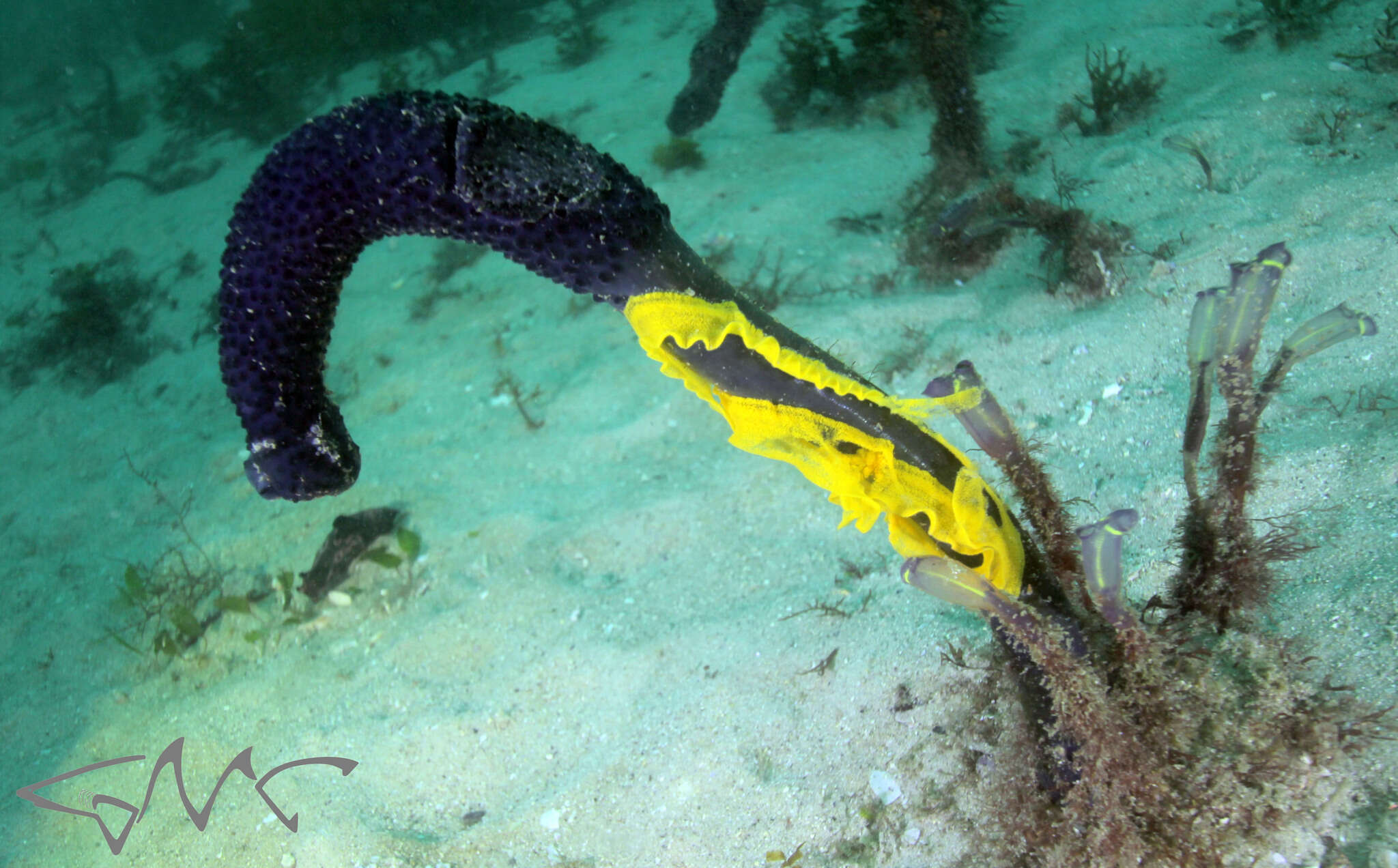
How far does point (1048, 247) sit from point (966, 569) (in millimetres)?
3248

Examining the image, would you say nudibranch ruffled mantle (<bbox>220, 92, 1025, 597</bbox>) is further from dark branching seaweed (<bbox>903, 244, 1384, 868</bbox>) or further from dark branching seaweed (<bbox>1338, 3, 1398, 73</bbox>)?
dark branching seaweed (<bbox>1338, 3, 1398, 73</bbox>)

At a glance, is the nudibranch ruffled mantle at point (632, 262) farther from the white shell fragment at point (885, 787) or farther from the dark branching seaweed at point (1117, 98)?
the dark branching seaweed at point (1117, 98)

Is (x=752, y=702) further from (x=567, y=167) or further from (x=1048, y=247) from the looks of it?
(x=1048, y=247)

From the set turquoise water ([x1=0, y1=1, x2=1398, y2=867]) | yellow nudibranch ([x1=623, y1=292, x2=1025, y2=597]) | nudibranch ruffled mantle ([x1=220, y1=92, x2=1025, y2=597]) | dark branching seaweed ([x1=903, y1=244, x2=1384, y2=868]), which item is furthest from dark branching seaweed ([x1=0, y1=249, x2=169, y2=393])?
dark branching seaweed ([x1=903, y1=244, x2=1384, y2=868])

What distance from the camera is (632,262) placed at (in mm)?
1849

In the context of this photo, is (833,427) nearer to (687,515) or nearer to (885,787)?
(885,787)

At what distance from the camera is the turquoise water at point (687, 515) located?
2459 millimetres

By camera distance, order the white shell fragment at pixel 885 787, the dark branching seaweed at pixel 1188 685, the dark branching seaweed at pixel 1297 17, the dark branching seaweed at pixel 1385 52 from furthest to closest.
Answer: the dark branching seaweed at pixel 1297 17
the dark branching seaweed at pixel 1385 52
the white shell fragment at pixel 885 787
the dark branching seaweed at pixel 1188 685

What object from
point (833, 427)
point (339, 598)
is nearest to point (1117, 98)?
point (833, 427)

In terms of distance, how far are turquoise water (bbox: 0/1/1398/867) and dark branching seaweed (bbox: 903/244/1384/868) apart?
115 mm

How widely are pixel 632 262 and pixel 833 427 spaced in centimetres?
70

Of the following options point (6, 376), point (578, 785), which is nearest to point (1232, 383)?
point (578, 785)

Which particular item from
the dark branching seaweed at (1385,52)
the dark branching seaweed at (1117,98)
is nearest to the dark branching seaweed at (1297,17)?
the dark branching seaweed at (1385,52)

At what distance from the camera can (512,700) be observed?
3178 mm
